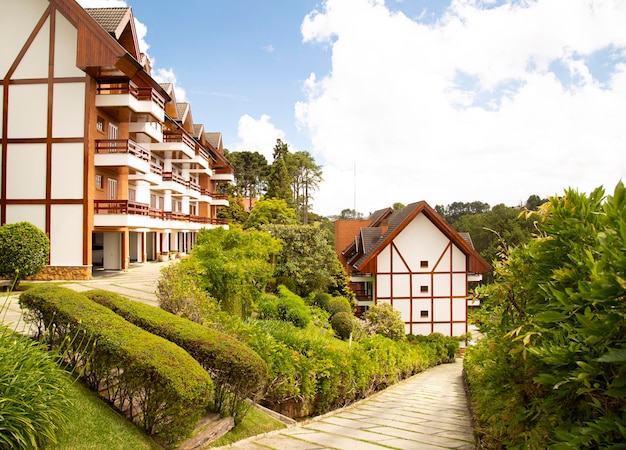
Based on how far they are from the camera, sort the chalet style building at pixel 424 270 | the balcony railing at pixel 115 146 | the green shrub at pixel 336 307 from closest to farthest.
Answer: the balcony railing at pixel 115 146
the green shrub at pixel 336 307
the chalet style building at pixel 424 270

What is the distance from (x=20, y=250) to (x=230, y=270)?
7363mm

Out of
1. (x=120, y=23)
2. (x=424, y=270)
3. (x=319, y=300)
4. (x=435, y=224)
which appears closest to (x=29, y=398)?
(x=319, y=300)

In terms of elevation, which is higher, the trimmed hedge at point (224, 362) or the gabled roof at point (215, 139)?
the gabled roof at point (215, 139)

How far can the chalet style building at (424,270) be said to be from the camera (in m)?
24.3

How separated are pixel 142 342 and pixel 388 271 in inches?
778

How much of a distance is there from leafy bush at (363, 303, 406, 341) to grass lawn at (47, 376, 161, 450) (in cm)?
1616

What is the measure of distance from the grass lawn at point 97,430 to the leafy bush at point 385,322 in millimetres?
16161

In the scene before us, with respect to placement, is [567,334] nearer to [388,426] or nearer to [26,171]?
[388,426]

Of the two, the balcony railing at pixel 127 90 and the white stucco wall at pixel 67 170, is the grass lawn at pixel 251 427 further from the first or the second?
the balcony railing at pixel 127 90

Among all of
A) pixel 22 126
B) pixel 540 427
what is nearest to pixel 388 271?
pixel 22 126

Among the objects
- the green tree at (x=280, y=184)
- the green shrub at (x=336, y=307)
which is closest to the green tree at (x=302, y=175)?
the green tree at (x=280, y=184)

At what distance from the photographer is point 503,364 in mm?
4074

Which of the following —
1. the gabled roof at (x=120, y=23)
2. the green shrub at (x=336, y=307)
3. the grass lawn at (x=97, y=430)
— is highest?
the gabled roof at (x=120, y=23)

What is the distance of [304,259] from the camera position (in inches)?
904
